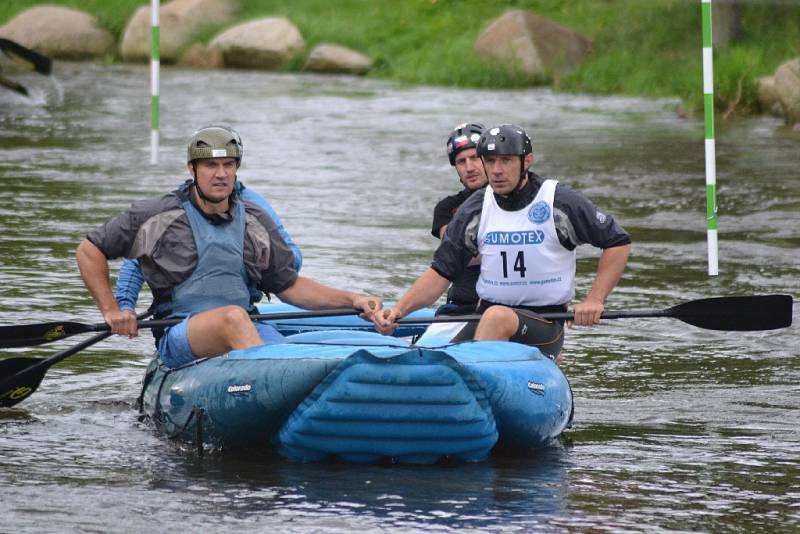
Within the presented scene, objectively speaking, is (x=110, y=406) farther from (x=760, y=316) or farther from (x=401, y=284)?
(x=401, y=284)

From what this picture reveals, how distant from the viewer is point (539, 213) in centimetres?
773

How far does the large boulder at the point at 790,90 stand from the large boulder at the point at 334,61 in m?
10.7

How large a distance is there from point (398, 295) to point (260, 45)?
70.3ft

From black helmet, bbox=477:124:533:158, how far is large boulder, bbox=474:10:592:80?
21.3m

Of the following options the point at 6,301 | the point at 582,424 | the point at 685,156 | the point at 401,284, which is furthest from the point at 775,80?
the point at 582,424

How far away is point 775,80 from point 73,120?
870 cm

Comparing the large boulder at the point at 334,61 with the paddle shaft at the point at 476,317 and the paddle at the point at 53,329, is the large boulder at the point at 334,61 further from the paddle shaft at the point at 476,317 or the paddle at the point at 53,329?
the paddle shaft at the point at 476,317

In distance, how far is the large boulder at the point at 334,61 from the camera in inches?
1248

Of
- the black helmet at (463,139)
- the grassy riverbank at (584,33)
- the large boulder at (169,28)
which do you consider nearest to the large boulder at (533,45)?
the grassy riverbank at (584,33)

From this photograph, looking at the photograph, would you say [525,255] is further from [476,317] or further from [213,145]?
[213,145]

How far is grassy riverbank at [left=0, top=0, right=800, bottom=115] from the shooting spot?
85.7 ft

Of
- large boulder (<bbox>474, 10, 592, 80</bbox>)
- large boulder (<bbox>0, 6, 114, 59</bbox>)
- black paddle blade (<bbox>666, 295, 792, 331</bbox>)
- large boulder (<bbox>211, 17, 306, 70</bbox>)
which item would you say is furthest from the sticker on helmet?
large boulder (<bbox>0, 6, 114, 59</bbox>)

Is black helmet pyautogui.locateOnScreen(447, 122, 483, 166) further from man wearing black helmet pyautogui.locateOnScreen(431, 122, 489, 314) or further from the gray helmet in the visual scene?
the gray helmet

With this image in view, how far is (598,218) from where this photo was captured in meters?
7.72
